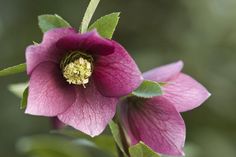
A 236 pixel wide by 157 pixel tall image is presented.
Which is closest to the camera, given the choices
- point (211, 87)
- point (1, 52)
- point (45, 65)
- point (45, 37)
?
point (45, 37)

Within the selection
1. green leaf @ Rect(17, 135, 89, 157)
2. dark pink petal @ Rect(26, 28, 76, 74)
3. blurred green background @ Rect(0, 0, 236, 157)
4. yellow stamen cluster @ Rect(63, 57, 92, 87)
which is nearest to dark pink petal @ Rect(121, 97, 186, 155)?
yellow stamen cluster @ Rect(63, 57, 92, 87)

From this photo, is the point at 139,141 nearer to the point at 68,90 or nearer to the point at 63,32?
the point at 68,90

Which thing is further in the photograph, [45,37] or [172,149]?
[172,149]

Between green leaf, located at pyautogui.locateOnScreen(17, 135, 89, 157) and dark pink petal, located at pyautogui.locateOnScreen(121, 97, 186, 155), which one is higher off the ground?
dark pink petal, located at pyautogui.locateOnScreen(121, 97, 186, 155)

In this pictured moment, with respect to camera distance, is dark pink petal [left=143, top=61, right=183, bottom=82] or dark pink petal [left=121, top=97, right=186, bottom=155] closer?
dark pink petal [left=121, top=97, right=186, bottom=155]

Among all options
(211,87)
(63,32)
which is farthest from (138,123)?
(211,87)

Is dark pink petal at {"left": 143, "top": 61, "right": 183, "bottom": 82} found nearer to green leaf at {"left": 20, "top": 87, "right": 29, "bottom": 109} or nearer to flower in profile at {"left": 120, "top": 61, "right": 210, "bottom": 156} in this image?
flower in profile at {"left": 120, "top": 61, "right": 210, "bottom": 156}

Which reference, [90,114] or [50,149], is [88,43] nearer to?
[90,114]

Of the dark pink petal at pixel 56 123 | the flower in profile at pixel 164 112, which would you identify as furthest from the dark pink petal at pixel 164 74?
the dark pink petal at pixel 56 123
